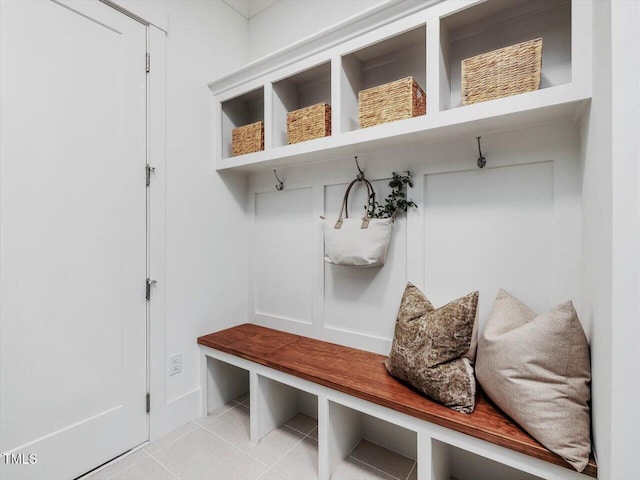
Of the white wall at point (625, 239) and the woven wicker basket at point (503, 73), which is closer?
the white wall at point (625, 239)

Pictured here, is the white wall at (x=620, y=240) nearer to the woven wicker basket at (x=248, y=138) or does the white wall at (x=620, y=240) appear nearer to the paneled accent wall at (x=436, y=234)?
the paneled accent wall at (x=436, y=234)

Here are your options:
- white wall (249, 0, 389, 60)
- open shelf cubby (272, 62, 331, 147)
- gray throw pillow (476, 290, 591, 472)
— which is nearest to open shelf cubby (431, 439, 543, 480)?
gray throw pillow (476, 290, 591, 472)

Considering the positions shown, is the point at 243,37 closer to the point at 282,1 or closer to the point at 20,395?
the point at 282,1

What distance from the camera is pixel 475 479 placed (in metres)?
1.50

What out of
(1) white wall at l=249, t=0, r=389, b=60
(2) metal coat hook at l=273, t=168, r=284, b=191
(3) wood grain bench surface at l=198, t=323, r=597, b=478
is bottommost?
(3) wood grain bench surface at l=198, t=323, r=597, b=478

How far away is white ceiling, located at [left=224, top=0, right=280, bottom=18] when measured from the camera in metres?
2.21

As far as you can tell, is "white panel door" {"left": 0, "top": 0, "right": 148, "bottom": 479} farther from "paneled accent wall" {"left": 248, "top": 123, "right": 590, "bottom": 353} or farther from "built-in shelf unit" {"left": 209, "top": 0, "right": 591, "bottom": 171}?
"paneled accent wall" {"left": 248, "top": 123, "right": 590, "bottom": 353}

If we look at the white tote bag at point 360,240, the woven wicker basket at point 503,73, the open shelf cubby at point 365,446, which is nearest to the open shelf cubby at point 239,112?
the white tote bag at point 360,240

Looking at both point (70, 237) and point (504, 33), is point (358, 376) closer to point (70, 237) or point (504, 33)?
point (70, 237)

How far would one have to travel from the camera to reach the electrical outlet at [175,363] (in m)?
1.88

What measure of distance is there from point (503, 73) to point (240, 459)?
211 cm

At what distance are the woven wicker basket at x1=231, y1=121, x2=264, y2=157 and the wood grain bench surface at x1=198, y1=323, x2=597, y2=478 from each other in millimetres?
1177

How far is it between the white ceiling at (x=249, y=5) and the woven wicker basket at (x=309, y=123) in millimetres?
1041

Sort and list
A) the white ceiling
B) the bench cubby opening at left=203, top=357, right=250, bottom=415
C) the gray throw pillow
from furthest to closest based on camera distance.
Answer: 1. the white ceiling
2. the bench cubby opening at left=203, top=357, right=250, bottom=415
3. the gray throw pillow
